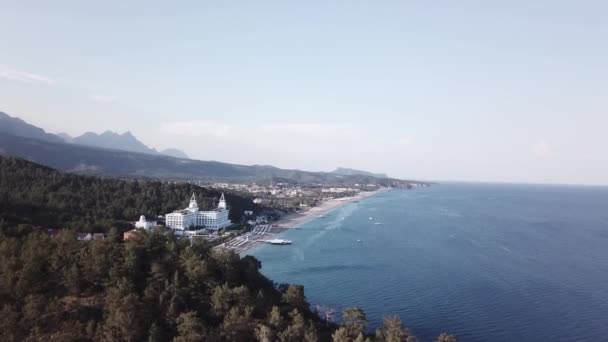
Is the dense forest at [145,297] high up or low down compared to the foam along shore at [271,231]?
up

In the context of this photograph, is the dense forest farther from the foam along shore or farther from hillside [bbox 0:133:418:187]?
hillside [bbox 0:133:418:187]

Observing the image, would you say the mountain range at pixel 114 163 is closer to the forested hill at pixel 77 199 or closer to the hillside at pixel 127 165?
the hillside at pixel 127 165

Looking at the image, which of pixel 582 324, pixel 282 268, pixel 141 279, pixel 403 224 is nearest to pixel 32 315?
pixel 141 279

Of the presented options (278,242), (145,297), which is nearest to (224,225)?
(278,242)

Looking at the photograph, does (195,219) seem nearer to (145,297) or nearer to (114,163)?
(145,297)

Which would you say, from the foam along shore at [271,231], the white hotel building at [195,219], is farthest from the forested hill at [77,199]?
the foam along shore at [271,231]

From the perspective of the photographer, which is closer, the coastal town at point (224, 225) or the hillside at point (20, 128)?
the coastal town at point (224, 225)
